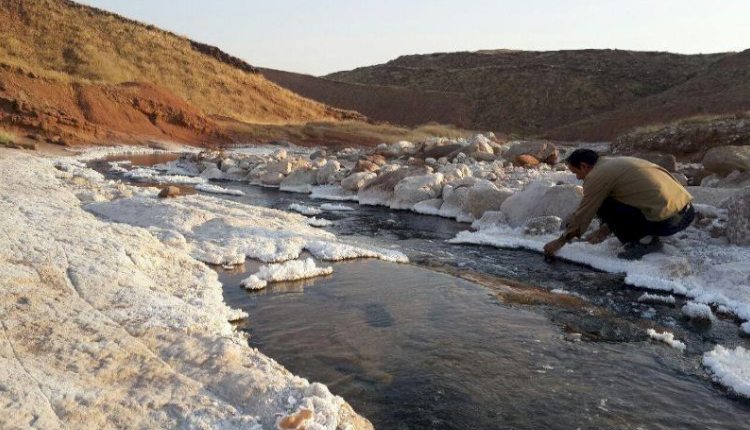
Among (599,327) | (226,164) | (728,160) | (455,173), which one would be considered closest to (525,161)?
(455,173)

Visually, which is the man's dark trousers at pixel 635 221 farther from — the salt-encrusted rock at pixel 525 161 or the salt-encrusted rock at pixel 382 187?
the salt-encrusted rock at pixel 525 161

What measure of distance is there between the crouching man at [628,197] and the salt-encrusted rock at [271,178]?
10.9 metres

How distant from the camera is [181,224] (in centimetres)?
744

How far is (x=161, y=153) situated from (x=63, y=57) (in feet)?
47.8

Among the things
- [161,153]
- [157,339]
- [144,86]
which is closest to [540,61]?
[144,86]

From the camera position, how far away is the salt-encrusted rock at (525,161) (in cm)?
1556

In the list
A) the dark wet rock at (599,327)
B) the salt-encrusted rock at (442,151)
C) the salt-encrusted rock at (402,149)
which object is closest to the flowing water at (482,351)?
the dark wet rock at (599,327)

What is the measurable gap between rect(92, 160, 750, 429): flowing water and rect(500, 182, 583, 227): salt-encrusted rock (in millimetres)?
2059

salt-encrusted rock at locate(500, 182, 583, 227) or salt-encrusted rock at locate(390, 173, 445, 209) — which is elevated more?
salt-encrusted rock at locate(500, 182, 583, 227)

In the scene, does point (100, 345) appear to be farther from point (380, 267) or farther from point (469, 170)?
point (469, 170)

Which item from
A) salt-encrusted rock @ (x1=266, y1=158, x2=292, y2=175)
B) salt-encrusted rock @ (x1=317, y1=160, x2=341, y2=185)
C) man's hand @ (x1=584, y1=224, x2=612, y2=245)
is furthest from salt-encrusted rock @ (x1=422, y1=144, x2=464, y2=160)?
man's hand @ (x1=584, y1=224, x2=612, y2=245)

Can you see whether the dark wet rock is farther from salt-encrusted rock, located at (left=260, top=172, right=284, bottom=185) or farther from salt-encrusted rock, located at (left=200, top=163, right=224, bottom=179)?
salt-encrusted rock, located at (left=200, top=163, right=224, bottom=179)

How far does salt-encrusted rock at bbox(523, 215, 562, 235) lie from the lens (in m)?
8.16

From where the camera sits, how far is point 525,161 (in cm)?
1565
